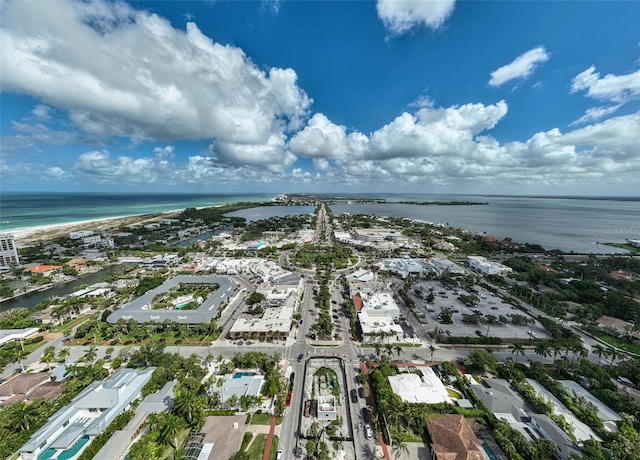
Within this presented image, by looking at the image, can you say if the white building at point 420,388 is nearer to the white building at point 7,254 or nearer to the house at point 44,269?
the house at point 44,269

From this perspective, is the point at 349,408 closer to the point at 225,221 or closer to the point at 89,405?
the point at 89,405

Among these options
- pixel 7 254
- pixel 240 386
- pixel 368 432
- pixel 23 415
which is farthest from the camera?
pixel 7 254

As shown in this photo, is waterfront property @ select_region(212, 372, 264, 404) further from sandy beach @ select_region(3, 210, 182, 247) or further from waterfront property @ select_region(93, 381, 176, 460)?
sandy beach @ select_region(3, 210, 182, 247)

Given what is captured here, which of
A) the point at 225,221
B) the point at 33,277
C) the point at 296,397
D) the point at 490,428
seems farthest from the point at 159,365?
the point at 225,221

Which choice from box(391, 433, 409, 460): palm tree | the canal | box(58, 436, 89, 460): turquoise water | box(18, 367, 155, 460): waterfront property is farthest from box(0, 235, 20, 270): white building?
box(391, 433, 409, 460): palm tree

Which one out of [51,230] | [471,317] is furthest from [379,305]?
[51,230]

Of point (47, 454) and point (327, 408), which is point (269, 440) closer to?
point (327, 408)
